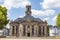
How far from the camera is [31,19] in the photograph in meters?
114

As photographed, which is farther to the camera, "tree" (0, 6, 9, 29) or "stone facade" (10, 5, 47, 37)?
"stone facade" (10, 5, 47, 37)

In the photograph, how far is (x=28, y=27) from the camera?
112312mm

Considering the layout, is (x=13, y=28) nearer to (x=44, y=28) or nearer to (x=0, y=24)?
(x=44, y=28)

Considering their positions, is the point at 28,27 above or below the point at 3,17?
above

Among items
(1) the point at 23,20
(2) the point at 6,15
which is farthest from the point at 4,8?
(1) the point at 23,20

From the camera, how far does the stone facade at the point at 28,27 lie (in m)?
112

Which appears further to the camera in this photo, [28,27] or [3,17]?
[28,27]

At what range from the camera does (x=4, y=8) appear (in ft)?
268

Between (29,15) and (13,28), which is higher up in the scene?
(29,15)

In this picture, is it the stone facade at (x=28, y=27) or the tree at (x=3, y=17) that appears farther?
the stone facade at (x=28, y=27)

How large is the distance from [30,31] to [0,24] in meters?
36.4

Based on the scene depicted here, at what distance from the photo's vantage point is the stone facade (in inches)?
4412

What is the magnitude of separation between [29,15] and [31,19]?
3754 millimetres

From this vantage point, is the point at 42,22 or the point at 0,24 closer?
the point at 0,24
